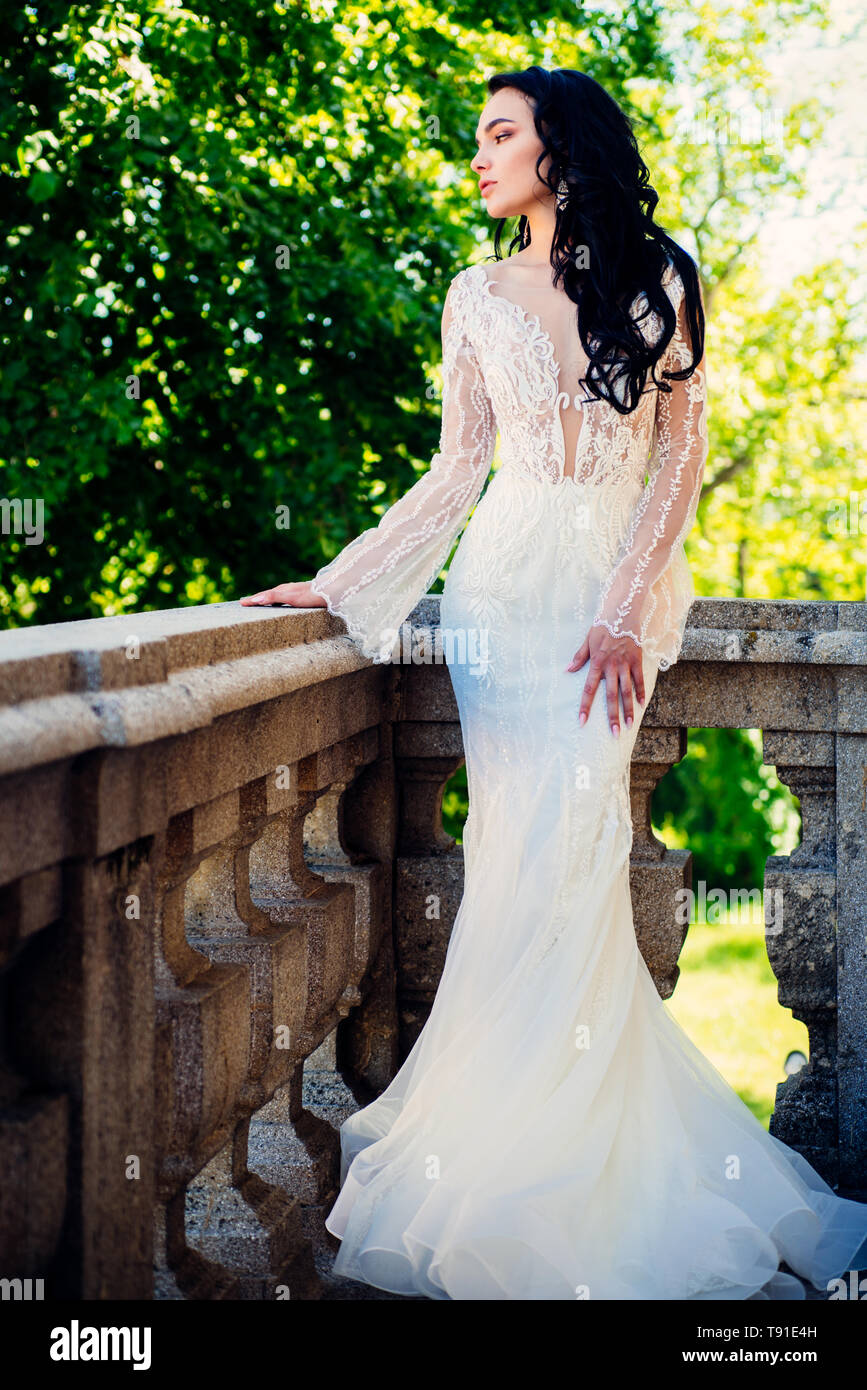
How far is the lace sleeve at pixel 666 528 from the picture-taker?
8.48ft

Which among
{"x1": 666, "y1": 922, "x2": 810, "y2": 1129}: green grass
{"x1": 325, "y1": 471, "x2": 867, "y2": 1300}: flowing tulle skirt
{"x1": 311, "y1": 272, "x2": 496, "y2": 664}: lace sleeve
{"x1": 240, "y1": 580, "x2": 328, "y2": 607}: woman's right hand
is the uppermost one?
{"x1": 311, "y1": 272, "x2": 496, "y2": 664}: lace sleeve

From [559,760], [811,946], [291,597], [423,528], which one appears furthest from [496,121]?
[811,946]

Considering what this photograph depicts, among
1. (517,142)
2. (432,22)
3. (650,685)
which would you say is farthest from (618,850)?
(432,22)

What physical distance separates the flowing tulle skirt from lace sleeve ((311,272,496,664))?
9 centimetres

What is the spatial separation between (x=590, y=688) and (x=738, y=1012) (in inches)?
299

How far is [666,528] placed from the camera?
262 centimetres

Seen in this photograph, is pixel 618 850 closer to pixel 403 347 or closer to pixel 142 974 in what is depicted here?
pixel 142 974

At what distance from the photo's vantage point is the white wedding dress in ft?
7.48

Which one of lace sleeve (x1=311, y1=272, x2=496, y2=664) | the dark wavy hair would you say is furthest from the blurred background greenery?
the dark wavy hair

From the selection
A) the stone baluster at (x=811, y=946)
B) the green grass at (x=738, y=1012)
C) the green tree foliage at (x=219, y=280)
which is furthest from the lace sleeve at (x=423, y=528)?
the green grass at (x=738, y=1012)

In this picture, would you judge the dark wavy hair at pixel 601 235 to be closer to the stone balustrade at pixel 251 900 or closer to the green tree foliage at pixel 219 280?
the stone balustrade at pixel 251 900

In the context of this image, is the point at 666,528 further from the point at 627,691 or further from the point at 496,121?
the point at 496,121

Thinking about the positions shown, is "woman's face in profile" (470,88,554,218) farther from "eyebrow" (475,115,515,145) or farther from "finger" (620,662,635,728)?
"finger" (620,662,635,728)

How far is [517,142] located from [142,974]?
1854 millimetres
